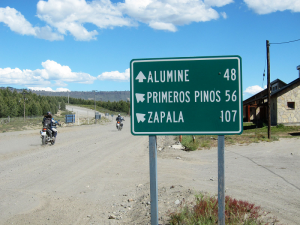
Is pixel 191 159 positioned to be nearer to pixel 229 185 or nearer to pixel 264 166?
pixel 264 166

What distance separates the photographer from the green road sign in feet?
10.4

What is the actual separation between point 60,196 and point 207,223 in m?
3.51

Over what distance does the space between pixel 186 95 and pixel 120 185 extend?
14.1ft

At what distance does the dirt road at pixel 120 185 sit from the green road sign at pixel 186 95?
1.83 meters

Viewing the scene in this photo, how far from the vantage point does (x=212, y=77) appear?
3.20m

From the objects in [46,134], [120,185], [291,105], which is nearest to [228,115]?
[120,185]

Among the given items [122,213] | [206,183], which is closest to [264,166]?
[206,183]

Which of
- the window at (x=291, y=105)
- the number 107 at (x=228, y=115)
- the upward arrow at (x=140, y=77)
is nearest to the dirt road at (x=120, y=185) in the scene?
the number 107 at (x=228, y=115)

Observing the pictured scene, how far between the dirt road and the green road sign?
183cm

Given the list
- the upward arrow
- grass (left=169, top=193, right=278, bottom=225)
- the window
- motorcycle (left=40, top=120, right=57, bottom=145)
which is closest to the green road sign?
the upward arrow

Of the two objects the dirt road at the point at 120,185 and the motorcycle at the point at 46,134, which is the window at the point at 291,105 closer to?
the dirt road at the point at 120,185

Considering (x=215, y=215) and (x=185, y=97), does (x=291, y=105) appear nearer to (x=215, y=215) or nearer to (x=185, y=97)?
(x=215, y=215)

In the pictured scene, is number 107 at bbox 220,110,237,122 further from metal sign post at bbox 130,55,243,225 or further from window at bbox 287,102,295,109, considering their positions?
window at bbox 287,102,295,109

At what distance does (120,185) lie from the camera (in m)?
6.89
